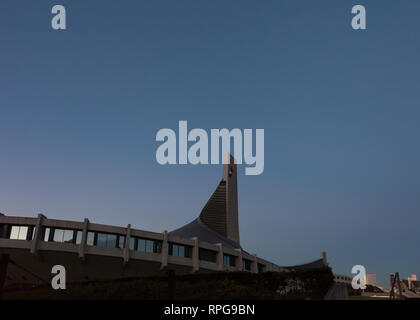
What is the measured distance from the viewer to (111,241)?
130ft

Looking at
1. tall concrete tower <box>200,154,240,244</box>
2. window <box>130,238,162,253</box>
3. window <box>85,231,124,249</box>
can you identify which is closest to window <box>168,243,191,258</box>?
window <box>130,238,162,253</box>

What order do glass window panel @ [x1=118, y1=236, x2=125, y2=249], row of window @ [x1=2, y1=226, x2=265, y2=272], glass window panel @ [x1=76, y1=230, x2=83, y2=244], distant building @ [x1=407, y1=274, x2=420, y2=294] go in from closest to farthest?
row of window @ [x1=2, y1=226, x2=265, y2=272] < glass window panel @ [x1=76, y1=230, x2=83, y2=244] < glass window panel @ [x1=118, y1=236, x2=125, y2=249] < distant building @ [x1=407, y1=274, x2=420, y2=294]

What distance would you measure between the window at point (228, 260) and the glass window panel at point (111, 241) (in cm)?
1488

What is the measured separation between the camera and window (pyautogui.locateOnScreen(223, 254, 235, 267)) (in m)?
48.5

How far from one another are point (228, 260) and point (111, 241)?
16.2 meters

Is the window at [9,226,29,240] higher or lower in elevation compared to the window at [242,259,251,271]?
higher

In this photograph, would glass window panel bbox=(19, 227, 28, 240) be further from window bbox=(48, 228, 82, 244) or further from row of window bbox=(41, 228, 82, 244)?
window bbox=(48, 228, 82, 244)

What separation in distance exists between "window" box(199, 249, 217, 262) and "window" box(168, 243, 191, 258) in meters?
2.12

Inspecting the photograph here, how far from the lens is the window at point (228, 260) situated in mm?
48531

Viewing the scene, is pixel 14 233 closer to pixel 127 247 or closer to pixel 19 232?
pixel 19 232

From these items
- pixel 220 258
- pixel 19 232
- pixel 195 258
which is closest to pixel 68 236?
pixel 19 232

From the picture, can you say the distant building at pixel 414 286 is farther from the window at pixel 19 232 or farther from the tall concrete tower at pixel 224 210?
the window at pixel 19 232
